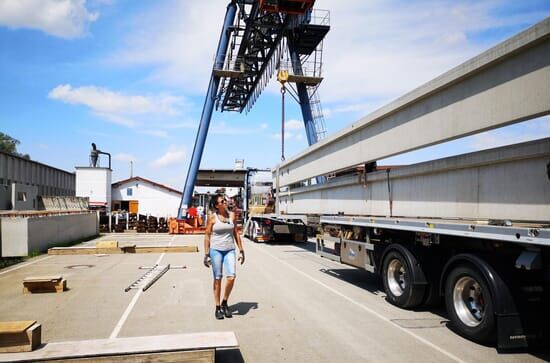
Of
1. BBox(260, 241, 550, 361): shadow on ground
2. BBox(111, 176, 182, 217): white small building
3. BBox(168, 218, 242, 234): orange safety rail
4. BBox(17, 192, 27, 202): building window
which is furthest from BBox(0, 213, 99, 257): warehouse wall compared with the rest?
BBox(111, 176, 182, 217): white small building

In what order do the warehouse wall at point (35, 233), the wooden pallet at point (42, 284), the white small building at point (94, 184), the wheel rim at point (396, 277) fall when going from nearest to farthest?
1. the wheel rim at point (396, 277)
2. the wooden pallet at point (42, 284)
3. the warehouse wall at point (35, 233)
4. the white small building at point (94, 184)

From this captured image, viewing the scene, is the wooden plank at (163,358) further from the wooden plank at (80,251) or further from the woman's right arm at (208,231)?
the wooden plank at (80,251)

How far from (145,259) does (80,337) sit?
9290mm

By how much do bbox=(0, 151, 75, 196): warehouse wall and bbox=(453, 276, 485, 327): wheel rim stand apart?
88.4ft

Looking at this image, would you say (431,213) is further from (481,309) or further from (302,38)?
(302,38)

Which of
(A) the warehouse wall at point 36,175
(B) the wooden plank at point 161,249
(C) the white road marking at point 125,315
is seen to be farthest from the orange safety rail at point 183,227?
(C) the white road marking at point 125,315

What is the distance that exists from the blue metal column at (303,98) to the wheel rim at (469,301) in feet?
55.3

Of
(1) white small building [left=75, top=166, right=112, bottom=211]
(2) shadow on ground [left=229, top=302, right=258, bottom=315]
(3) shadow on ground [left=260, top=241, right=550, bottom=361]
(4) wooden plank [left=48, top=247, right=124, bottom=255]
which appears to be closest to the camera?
(3) shadow on ground [left=260, top=241, right=550, bottom=361]

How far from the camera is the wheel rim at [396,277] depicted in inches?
303

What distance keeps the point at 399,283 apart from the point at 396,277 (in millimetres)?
115

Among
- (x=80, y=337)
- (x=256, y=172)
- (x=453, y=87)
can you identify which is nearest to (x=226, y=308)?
(x=80, y=337)

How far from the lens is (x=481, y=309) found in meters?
5.71

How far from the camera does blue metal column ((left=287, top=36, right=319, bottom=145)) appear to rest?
22828mm

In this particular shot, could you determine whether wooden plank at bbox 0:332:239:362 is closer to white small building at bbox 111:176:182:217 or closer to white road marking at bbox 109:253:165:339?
white road marking at bbox 109:253:165:339
